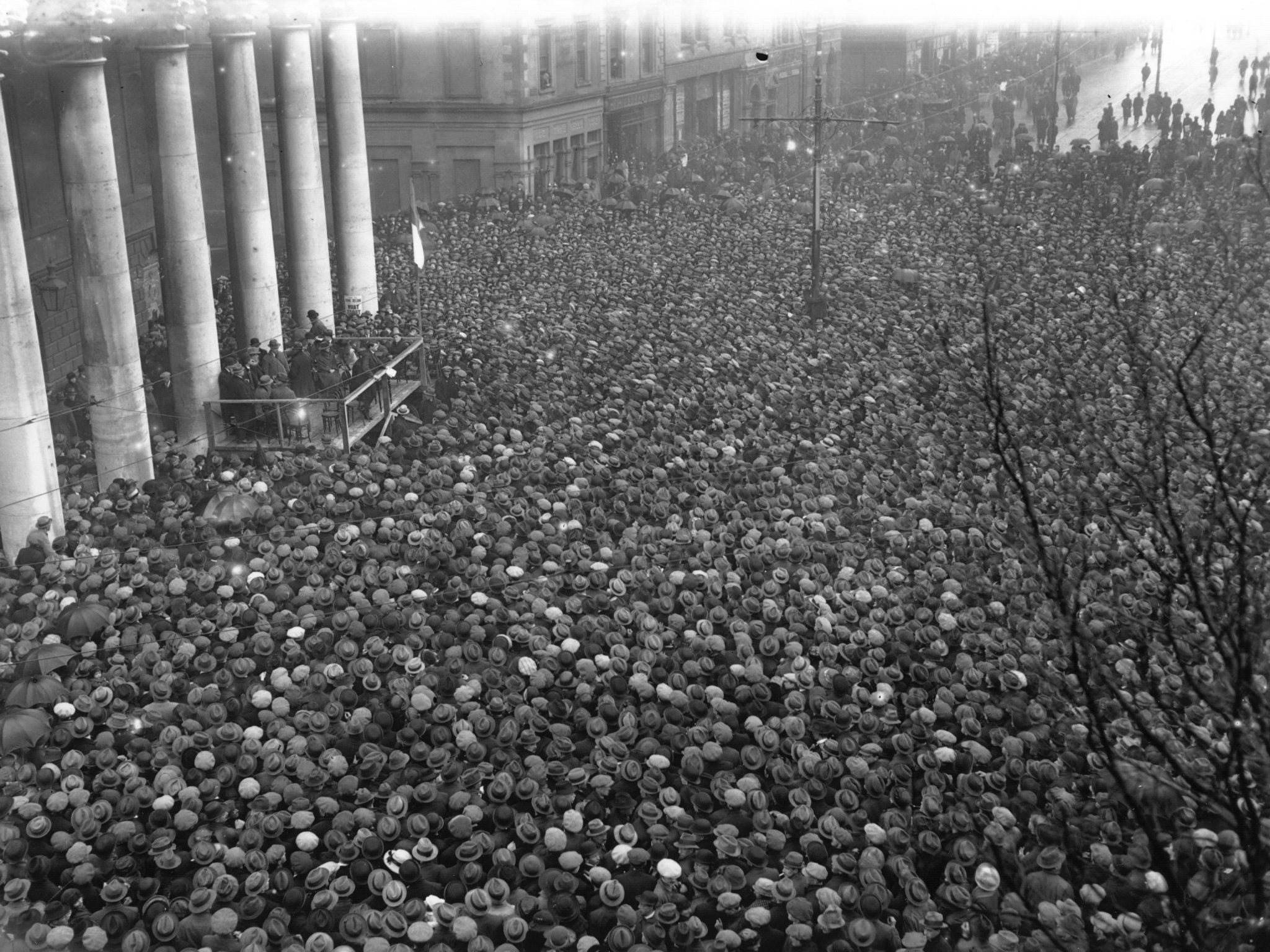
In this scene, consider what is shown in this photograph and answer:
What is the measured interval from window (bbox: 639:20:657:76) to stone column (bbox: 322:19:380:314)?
3040 centimetres

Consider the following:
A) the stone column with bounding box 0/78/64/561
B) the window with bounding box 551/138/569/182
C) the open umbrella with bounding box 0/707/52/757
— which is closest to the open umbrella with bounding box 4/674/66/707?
the open umbrella with bounding box 0/707/52/757

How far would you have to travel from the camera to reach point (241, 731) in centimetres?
1327

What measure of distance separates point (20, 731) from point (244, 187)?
15.4 m

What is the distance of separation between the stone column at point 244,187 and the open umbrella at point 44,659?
13088mm

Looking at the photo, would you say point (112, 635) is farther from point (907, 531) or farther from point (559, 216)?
point (559, 216)

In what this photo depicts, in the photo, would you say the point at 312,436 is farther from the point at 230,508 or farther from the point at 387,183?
the point at 387,183

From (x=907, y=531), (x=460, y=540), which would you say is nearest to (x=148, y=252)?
(x=460, y=540)

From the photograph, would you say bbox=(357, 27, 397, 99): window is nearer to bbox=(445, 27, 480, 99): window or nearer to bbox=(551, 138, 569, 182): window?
bbox=(445, 27, 480, 99): window

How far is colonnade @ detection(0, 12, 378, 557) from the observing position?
20000mm

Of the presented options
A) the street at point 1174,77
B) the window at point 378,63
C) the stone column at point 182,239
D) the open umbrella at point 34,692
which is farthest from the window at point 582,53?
the open umbrella at point 34,692

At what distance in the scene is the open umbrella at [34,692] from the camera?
1389 centimetres

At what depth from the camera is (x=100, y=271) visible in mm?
22297

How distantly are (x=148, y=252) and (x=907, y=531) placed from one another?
77.3 feet

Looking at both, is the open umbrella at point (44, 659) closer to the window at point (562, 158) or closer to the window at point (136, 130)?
the window at point (136, 130)
